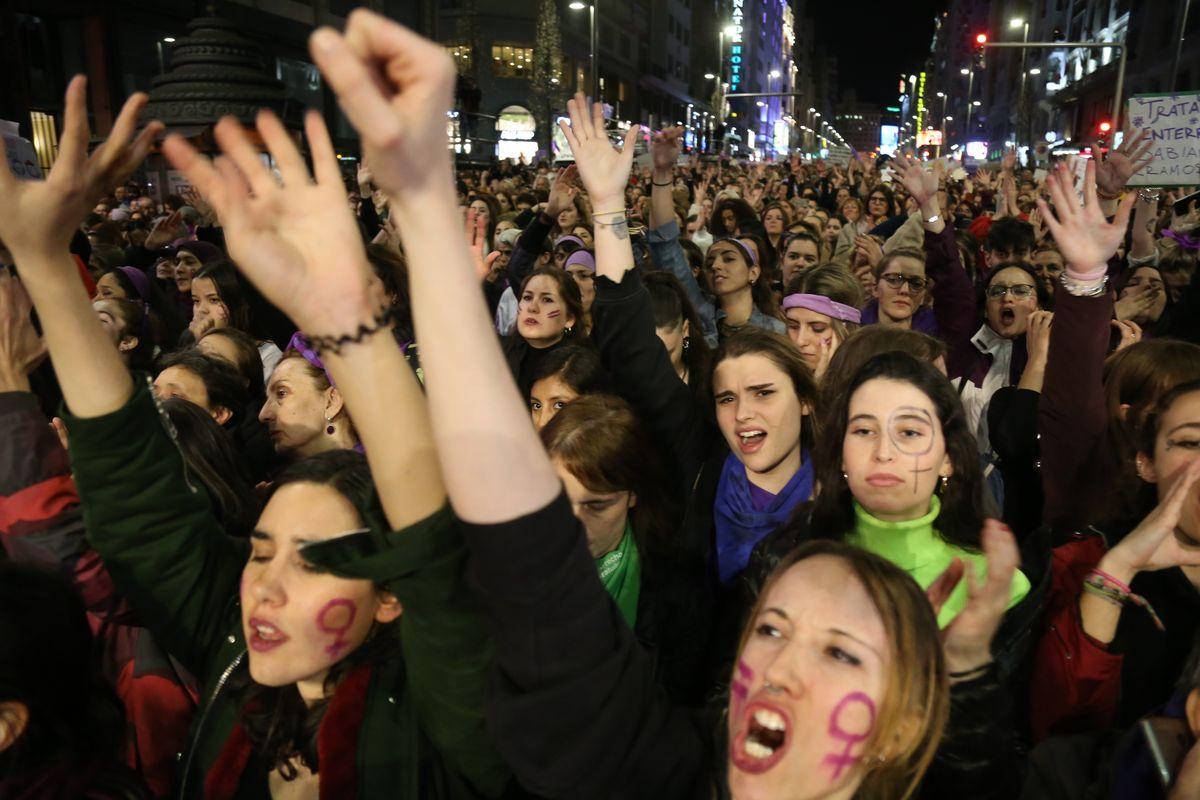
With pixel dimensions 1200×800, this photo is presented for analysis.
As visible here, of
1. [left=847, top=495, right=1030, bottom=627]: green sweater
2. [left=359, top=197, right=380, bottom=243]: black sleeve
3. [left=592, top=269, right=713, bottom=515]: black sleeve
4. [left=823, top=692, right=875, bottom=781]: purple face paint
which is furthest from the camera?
[left=359, top=197, right=380, bottom=243]: black sleeve

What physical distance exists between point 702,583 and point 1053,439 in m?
1.31

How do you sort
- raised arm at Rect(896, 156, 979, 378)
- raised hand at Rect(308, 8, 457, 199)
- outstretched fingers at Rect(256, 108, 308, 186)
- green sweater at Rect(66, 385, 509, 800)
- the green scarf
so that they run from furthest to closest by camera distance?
raised arm at Rect(896, 156, 979, 378)
the green scarf
green sweater at Rect(66, 385, 509, 800)
outstretched fingers at Rect(256, 108, 308, 186)
raised hand at Rect(308, 8, 457, 199)

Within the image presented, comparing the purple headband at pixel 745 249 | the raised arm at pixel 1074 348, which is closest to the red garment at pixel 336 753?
the raised arm at pixel 1074 348

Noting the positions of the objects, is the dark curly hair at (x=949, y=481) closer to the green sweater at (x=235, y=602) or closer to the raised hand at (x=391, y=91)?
the green sweater at (x=235, y=602)

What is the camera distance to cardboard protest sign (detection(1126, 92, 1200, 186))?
7.44 m

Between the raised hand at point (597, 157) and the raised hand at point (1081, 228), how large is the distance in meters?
1.54

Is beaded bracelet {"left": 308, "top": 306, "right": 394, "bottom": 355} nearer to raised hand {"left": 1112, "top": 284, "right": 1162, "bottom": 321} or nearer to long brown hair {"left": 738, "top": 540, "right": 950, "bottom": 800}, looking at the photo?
long brown hair {"left": 738, "top": 540, "right": 950, "bottom": 800}

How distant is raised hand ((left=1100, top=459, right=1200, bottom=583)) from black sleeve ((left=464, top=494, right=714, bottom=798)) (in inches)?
54.8

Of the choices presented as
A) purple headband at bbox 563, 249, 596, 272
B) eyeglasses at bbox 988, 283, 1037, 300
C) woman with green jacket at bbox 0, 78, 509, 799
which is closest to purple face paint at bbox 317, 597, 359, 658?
woman with green jacket at bbox 0, 78, 509, 799

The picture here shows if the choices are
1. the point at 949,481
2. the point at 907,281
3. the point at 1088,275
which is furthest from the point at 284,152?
the point at 907,281

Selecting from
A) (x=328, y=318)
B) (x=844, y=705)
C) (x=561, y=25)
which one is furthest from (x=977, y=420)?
(x=561, y=25)

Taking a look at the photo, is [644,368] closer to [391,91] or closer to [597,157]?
[597,157]

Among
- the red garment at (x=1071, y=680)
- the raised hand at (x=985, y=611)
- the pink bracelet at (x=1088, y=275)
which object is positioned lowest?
the red garment at (x=1071, y=680)

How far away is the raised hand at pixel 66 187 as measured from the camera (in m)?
1.67
